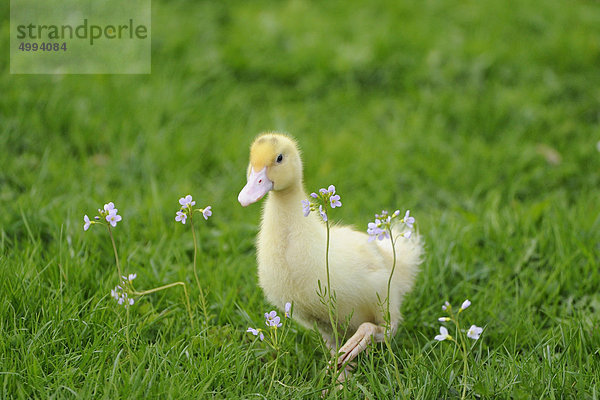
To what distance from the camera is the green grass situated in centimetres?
302

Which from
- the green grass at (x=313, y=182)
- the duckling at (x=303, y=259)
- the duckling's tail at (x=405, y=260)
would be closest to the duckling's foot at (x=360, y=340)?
the duckling at (x=303, y=259)

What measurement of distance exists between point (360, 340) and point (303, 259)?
46cm

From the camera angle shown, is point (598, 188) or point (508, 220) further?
point (598, 188)

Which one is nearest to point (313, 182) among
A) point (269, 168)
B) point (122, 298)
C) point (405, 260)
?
point (405, 260)

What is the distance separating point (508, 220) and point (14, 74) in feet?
14.2

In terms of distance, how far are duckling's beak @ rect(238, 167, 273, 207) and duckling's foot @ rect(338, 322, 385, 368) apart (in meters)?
0.78

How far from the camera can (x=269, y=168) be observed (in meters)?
3.04

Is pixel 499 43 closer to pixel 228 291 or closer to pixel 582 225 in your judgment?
pixel 582 225

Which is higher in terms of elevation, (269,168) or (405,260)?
(269,168)

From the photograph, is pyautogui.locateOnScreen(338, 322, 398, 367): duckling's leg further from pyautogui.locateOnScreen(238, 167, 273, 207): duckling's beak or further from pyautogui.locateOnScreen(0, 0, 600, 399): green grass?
pyautogui.locateOnScreen(238, 167, 273, 207): duckling's beak

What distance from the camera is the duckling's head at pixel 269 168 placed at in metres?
3.01

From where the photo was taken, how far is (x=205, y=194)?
16.9 ft

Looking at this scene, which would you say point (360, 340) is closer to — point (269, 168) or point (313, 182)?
point (269, 168)

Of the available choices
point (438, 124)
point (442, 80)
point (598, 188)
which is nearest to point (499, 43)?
point (442, 80)
